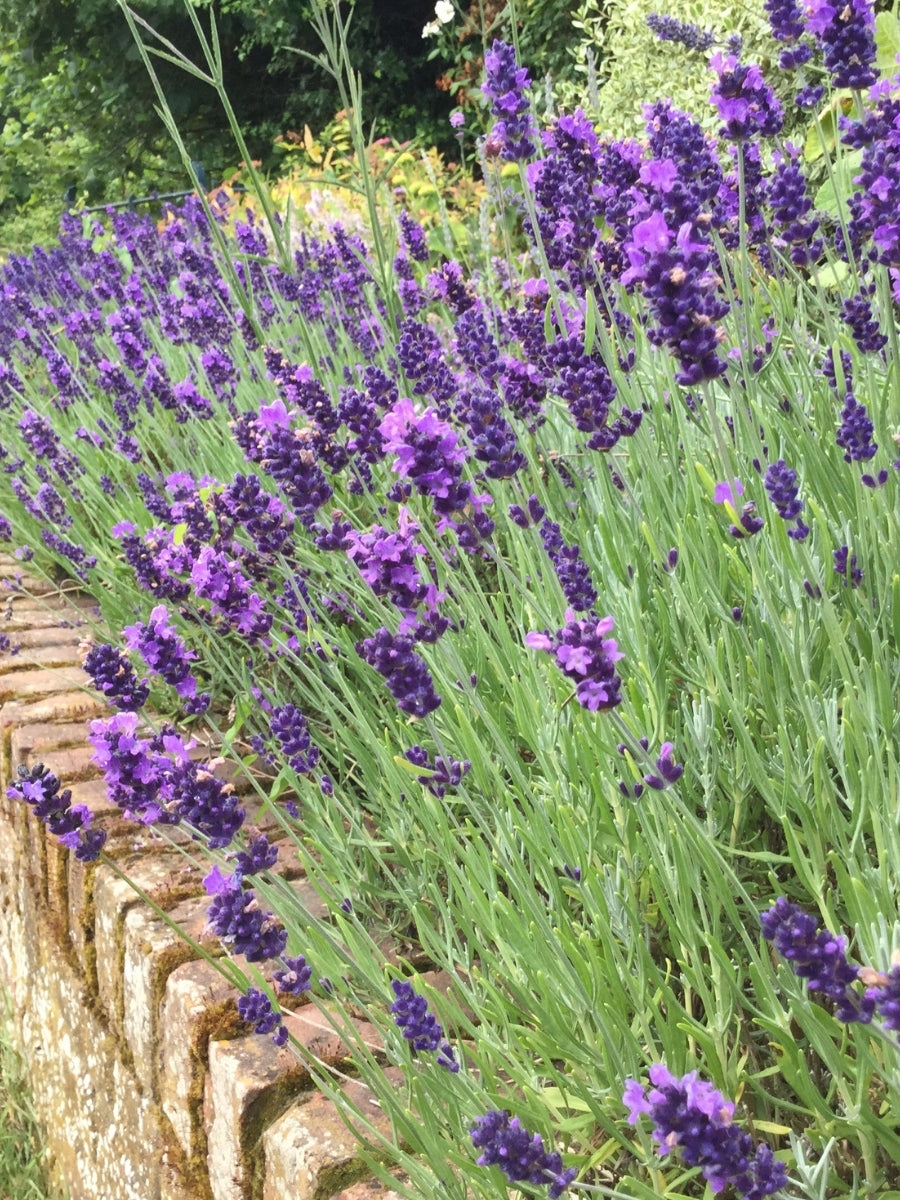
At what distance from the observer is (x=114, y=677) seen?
6.09ft

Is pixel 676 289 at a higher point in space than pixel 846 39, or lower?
lower

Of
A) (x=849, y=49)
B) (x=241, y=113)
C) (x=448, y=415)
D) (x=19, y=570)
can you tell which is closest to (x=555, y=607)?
(x=448, y=415)

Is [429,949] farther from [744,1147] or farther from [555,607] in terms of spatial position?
[744,1147]

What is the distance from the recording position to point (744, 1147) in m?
1.06

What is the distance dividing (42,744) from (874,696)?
2317mm

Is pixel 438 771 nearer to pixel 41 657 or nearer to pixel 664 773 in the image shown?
pixel 664 773

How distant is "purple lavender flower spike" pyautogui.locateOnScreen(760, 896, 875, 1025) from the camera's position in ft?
3.13

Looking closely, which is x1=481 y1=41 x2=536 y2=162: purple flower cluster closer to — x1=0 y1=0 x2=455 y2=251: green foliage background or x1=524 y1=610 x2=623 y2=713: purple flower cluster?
x1=524 y1=610 x2=623 y2=713: purple flower cluster

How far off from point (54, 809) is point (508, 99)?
174cm

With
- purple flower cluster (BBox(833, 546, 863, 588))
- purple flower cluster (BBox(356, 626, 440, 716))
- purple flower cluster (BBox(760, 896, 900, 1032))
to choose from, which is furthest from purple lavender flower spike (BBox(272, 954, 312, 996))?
purple flower cluster (BBox(833, 546, 863, 588))

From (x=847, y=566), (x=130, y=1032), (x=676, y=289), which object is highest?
(x=676, y=289)

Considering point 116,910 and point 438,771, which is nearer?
point 438,771

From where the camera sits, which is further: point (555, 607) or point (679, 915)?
point (555, 607)

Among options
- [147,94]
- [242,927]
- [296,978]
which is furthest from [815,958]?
[147,94]
